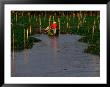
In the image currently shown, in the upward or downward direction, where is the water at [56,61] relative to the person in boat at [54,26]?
downward

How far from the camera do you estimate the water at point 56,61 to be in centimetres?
352

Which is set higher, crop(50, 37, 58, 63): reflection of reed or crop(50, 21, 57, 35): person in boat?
crop(50, 21, 57, 35): person in boat

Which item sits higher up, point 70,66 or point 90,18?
point 90,18

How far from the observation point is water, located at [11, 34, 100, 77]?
139 inches

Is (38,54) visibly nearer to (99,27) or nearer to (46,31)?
(46,31)

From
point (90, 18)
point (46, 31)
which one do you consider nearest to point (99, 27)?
point (90, 18)

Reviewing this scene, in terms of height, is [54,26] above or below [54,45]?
above

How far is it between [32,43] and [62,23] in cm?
20

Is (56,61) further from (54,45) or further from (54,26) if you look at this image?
(54,26)

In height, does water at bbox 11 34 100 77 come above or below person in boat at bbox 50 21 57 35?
below

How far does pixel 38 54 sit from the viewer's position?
355 centimetres

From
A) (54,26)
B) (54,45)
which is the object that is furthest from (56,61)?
(54,26)

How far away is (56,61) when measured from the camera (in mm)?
3535

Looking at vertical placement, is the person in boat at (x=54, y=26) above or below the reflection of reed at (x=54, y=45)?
above
